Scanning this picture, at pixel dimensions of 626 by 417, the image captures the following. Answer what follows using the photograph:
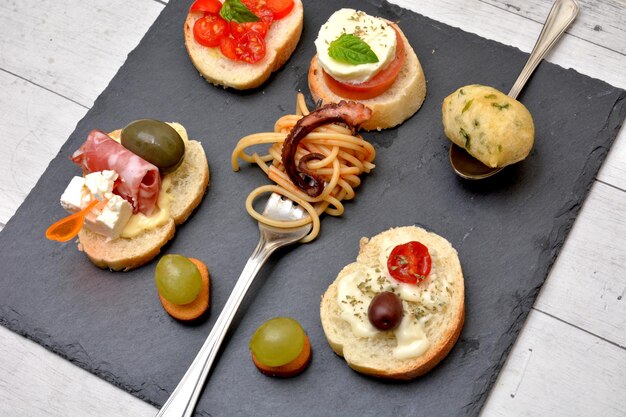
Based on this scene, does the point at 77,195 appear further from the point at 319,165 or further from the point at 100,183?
the point at 319,165

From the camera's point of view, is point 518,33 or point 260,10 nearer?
point 260,10

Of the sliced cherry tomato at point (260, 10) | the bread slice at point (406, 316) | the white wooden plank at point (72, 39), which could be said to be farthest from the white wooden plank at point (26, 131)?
the bread slice at point (406, 316)

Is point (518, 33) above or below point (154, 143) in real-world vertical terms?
above

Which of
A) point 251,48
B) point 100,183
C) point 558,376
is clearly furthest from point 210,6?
point 558,376

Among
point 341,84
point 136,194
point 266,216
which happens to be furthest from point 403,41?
point 136,194

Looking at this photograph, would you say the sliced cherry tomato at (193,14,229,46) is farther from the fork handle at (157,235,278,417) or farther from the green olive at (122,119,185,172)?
the fork handle at (157,235,278,417)

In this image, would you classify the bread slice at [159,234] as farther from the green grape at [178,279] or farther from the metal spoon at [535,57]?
the metal spoon at [535,57]
